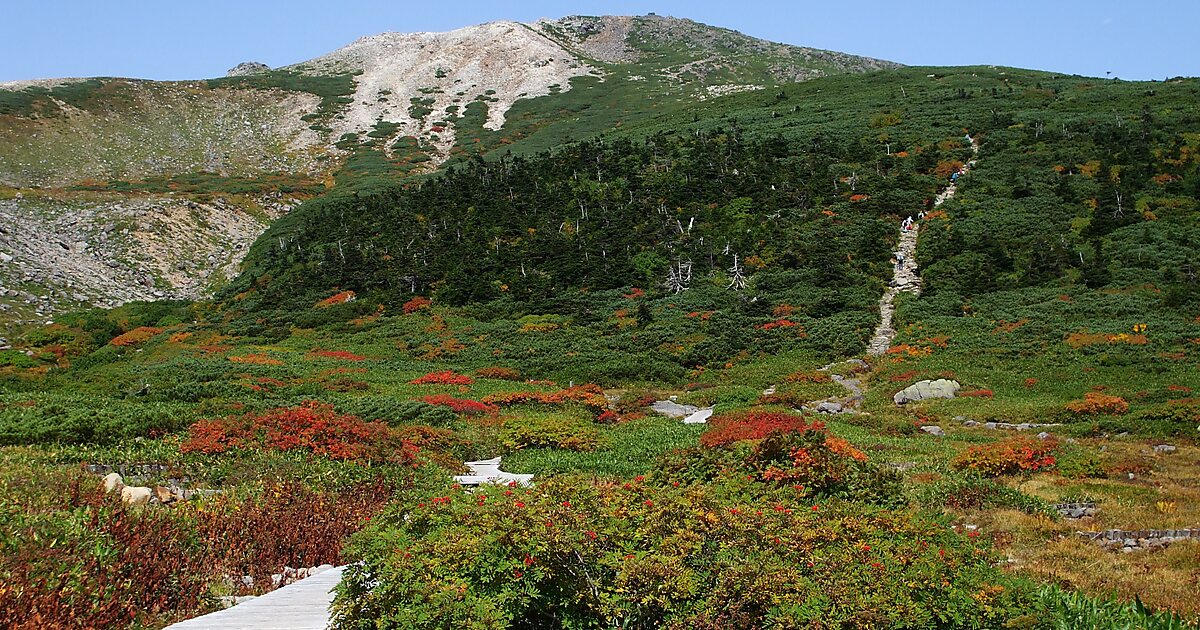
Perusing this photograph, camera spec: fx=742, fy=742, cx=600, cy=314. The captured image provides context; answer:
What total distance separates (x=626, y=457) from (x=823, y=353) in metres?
21.1

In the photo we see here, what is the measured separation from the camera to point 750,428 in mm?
15195

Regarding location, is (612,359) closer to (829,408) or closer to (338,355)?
(829,408)

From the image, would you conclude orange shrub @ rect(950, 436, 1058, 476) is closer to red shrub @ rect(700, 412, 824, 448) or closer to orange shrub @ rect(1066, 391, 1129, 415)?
red shrub @ rect(700, 412, 824, 448)

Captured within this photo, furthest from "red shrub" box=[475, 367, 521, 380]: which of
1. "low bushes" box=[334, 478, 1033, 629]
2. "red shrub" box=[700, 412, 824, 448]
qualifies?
"low bushes" box=[334, 478, 1033, 629]

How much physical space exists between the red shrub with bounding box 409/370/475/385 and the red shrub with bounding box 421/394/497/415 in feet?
16.2

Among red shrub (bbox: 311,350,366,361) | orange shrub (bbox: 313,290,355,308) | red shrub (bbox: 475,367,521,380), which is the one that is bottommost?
red shrub (bbox: 475,367,521,380)

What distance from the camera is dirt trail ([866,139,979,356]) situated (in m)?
36.7

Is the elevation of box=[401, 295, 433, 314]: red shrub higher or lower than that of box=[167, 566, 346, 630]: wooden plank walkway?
lower

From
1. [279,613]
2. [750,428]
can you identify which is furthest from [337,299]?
[279,613]

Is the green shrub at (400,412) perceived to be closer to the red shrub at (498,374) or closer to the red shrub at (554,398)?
the red shrub at (554,398)

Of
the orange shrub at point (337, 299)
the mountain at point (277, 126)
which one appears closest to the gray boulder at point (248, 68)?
the mountain at point (277, 126)

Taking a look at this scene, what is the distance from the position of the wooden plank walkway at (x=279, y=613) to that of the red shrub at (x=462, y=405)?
52.2 ft

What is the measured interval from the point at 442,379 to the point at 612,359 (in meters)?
8.41

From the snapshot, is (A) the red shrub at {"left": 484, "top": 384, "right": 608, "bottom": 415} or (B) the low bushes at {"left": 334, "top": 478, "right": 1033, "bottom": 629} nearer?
(B) the low bushes at {"left": 334, "top": 478, "right": 1033, "bottom": 629}
